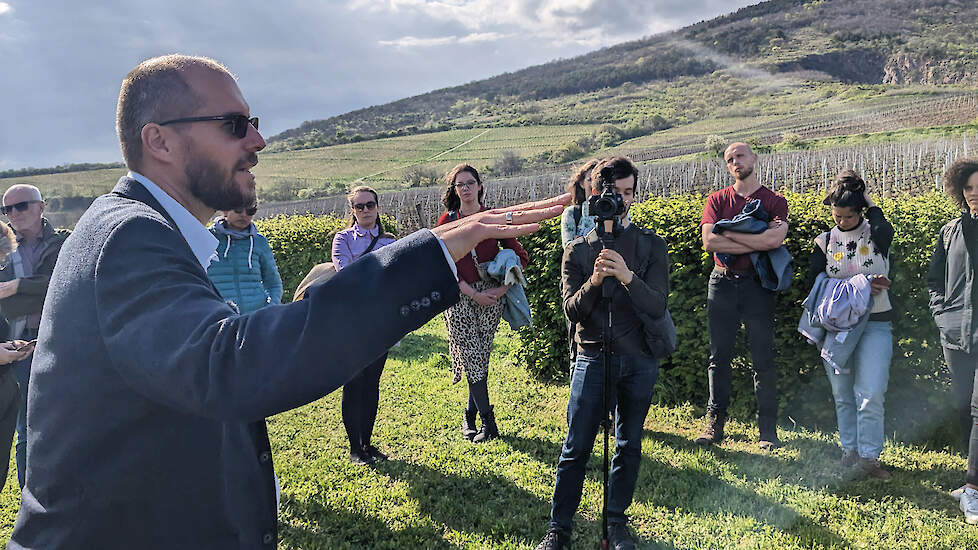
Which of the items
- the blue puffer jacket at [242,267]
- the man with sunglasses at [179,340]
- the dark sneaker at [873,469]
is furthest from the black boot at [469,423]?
the man with sunglasses at [179,340]

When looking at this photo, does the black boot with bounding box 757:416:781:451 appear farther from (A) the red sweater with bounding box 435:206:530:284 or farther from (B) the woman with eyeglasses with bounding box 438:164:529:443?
(A) the red sweater with bounding box 435:206:530:284

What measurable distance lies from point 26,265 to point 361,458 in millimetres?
3160

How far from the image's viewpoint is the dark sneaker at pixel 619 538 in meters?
3.81

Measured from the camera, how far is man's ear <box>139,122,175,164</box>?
1281 mm

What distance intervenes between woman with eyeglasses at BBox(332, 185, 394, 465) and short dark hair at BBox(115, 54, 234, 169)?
385 centimetres

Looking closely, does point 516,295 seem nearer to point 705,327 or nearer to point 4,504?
point 705,327

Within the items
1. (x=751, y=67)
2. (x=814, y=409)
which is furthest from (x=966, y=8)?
(x=814, y=409)

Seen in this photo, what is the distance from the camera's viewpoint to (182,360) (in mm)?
908

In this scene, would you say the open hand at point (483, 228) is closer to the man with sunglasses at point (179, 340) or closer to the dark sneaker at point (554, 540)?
the man with sunglasses at point (179, 340)

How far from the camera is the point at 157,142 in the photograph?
1294 mm

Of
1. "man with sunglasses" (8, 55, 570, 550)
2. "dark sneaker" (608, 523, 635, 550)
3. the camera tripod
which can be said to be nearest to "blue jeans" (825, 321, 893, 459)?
"dark sneaker" (608, 523, 635, 550)

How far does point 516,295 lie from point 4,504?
460cm

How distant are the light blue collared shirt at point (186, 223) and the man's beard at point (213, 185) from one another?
46 mm

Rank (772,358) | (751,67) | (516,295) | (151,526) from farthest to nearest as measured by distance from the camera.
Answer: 1. (751,67)
2. (516,295)
3. (772,358)
4. (151,526)
